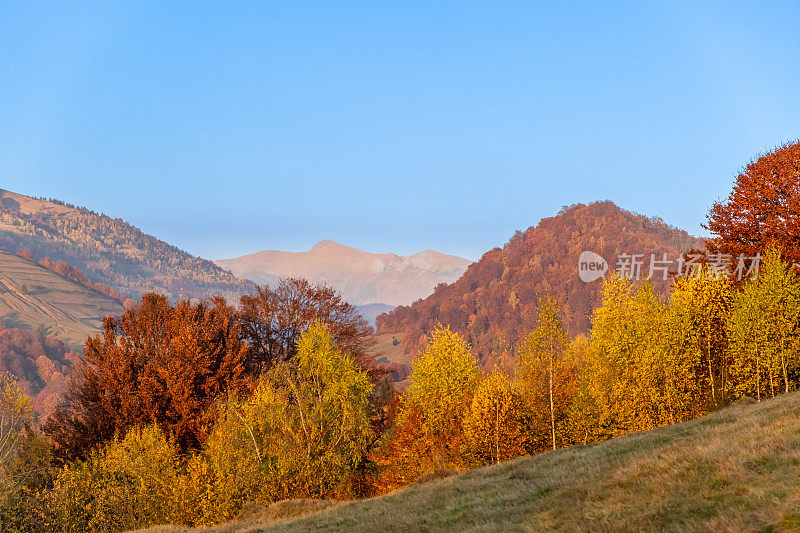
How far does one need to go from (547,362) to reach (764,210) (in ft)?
70.5

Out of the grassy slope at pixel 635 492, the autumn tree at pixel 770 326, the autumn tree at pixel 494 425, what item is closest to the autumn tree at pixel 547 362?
the autumn tree at pixel 494 425

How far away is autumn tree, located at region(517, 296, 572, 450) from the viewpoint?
4916 cm

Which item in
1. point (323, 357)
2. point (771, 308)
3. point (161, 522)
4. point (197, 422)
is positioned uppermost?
point (771, 308)

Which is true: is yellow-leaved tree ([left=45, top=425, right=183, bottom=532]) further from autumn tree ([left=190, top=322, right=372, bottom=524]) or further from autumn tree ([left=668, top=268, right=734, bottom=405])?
autumn tree ([left=668, top=268, right=734, bottom=405])

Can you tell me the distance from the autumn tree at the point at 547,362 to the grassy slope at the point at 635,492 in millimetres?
A: 22797

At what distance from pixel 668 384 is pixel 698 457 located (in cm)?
2798

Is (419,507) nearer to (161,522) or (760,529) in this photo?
(760,529)

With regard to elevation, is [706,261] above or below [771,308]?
above

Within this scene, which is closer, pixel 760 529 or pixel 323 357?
pixel 760 529

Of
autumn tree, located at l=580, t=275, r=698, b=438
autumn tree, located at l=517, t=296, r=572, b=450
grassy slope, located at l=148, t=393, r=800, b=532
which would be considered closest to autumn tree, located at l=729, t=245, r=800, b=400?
autumn tree, located at l=580, t=275, r=698, b=438

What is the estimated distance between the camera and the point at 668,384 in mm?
42562

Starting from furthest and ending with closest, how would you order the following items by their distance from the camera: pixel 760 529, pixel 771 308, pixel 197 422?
pixel 197 422, pixel 771 308, pixel 760 529

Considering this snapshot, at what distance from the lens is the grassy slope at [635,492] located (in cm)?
1250

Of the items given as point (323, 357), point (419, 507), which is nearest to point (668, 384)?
point (323, 357)
